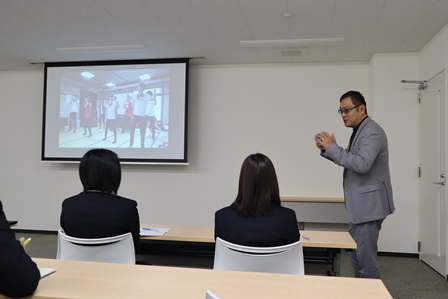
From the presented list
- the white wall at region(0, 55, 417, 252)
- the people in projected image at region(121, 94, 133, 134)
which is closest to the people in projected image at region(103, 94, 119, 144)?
the people in projected image at region(121, 94, 133, 134)

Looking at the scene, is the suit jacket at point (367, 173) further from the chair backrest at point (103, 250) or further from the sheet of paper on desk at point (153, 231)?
the chair backrest at point (103, 250)

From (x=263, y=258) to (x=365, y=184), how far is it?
1078mm

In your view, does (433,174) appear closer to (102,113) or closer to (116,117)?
→ (116,117)

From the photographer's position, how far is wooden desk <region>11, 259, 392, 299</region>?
3.36ft

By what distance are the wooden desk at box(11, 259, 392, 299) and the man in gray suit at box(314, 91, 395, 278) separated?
1063 millimetres

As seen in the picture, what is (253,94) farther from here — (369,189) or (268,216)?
(268,216)

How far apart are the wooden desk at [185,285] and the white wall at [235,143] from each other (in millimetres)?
3526

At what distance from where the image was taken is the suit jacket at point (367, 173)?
211cm

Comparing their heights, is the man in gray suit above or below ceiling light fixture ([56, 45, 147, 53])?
below

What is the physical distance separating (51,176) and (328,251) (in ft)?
15.0

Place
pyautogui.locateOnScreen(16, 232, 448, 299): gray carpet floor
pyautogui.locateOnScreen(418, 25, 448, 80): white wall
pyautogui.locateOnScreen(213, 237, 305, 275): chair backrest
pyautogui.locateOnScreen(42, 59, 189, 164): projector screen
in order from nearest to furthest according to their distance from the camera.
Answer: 1. pyautogui.locateOnScreen(213, 237, 305, 275): chair backrest
2. pyautogui.locateOnScreen(16, 232, 448, 299): gray carpet floor
3. pyautogui.locateOnScreen(418, 25, 448, 80): white wall
4. pyautogui.locateOnScreen(42, 59, 189, 164): projector screen

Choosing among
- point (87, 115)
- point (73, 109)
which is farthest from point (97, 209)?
point (73, 109)

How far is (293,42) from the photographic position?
388 centimetres

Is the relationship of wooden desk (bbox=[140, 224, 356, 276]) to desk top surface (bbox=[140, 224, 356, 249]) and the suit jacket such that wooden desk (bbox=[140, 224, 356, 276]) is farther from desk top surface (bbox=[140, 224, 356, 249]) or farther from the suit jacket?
the suit jacket
